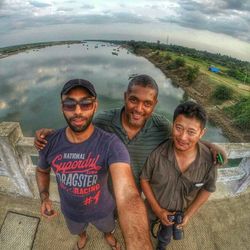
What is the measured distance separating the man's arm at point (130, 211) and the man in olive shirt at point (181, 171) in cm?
57

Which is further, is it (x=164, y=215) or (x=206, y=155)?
(x=164, y=215)

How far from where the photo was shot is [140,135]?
7.57 feet

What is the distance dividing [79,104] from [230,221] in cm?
331

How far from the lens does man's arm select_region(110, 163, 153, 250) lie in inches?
52.4

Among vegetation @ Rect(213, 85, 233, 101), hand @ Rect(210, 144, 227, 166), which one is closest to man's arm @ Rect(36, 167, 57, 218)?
hand @ Rect(210, 144, 227, 166)

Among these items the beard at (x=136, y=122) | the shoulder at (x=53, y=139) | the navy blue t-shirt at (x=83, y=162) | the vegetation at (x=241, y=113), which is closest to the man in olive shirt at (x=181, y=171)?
the beard at (x=136, y=122)

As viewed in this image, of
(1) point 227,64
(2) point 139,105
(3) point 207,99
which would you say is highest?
(2) point 139,105

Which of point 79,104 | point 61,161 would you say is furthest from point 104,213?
point 79,104

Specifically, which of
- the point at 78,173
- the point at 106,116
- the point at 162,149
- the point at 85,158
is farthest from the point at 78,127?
the point at 162,149

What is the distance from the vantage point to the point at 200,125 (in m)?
2.06

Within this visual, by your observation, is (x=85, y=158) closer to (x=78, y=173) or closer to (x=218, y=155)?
(x=78, y=173)

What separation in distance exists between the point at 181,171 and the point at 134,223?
972 millimetres

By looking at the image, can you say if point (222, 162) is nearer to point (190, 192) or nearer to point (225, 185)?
point (190, 192)

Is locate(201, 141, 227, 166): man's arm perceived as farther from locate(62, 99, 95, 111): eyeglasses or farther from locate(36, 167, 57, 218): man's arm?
locate(36, 167, 57, 218): man's arm
